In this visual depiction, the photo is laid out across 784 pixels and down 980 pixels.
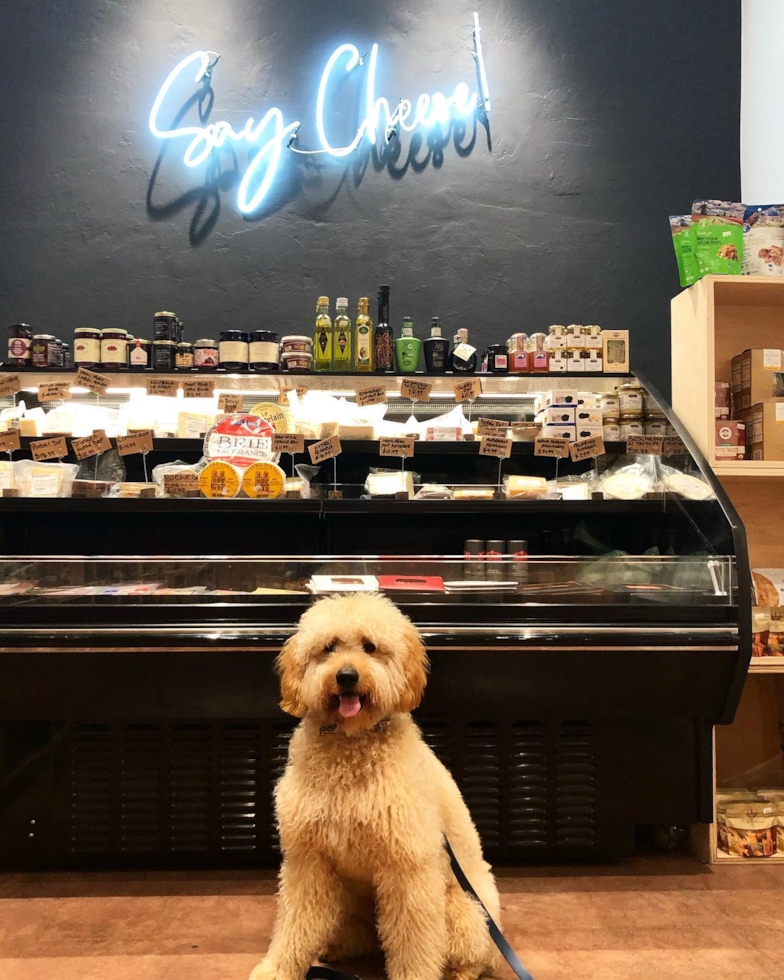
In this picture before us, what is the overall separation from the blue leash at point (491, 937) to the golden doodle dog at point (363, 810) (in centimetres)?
2

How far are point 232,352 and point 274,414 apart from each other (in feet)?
1.11

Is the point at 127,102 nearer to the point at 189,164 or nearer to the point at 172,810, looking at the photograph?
the point at 189,164

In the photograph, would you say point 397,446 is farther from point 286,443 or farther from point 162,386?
point 162,386

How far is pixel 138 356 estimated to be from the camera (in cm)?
304

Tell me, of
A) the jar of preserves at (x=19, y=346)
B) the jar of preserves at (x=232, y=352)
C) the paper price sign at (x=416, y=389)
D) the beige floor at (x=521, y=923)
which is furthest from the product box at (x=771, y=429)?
the jar of preserves at (x=19, y=346)

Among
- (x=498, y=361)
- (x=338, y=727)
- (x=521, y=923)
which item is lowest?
(x=521, y=923)

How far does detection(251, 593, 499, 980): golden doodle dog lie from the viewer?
1642mm

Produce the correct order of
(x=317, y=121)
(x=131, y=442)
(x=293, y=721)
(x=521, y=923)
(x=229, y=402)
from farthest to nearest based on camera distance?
(x=317, y=121), (x=229, y=402), (x=131, y=442), (x=293, y=721), (x=521, y=923)

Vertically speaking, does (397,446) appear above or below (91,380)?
below

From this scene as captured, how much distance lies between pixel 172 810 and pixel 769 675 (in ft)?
7.82

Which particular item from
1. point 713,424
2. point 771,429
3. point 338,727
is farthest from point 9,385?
point 771,429

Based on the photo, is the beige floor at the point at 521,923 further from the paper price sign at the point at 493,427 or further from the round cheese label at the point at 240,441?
the paper price sign at the point at 493,427

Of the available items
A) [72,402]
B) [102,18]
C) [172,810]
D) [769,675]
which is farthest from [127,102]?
[769,675]

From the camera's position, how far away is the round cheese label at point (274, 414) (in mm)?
2908
